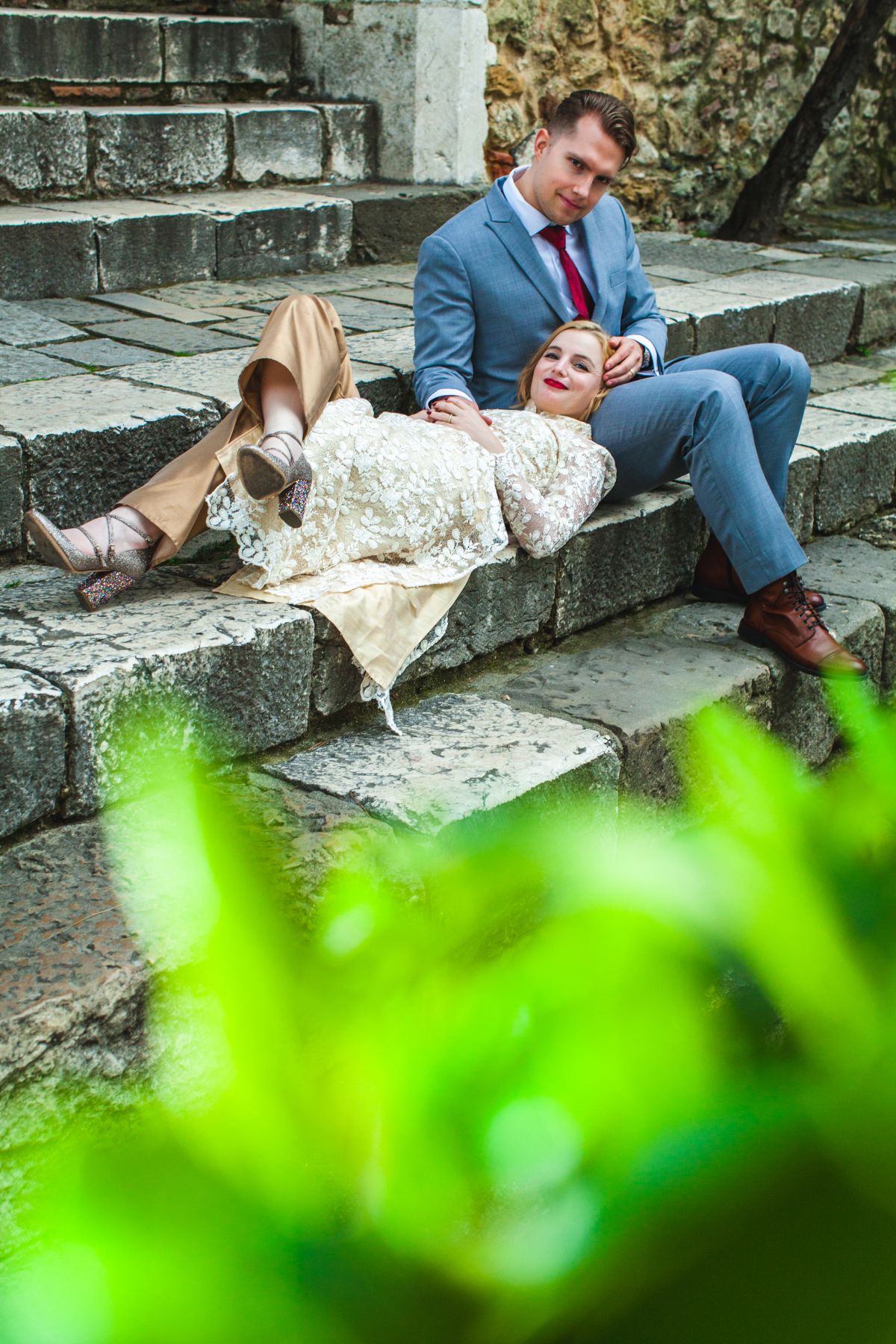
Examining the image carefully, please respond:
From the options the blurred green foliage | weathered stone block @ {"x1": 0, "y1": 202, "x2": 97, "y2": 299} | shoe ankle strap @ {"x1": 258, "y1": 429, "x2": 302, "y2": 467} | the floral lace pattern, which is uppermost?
weathered stone block @ {"x1": 0, "y1": 202, "x2": 97, "y2": 299}

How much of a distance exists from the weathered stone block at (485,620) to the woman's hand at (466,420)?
0.85 ft

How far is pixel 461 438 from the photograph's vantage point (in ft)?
10.4

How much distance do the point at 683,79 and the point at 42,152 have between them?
3.67m

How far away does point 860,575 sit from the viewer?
13.8ft

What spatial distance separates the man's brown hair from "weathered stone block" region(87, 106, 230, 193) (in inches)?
82.2

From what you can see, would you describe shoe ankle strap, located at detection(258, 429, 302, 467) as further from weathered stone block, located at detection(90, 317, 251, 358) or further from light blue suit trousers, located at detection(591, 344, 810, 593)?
weathered stone block, located at detection(90, 317, 251, 358)

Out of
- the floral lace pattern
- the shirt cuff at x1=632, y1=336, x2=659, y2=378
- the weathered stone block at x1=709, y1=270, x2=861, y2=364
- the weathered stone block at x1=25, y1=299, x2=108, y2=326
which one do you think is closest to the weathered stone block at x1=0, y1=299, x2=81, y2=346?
the weathered stone block at x1=25, y1=299, x2=108, y2=326

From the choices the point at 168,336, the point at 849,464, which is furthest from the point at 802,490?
the point at 168,336

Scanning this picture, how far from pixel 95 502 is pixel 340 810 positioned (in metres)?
1.11

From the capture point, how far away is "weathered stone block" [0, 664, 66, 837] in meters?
2.29

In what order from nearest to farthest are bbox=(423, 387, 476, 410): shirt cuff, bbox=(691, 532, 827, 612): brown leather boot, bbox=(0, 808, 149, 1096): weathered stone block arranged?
bbox=(0, 808, 149, 1096): weathered stone block
bbox=(423, 387, 476, 410): shirt cuff
bbox=(691, 532, 827, 612): brown leather boot

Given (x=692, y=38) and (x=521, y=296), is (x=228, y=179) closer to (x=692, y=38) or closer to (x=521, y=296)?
(x=521, y=296)

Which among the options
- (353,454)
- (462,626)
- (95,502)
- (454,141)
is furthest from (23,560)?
(454,141)

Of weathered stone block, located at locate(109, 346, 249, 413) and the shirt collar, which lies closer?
weathered stone block, located at locate(109, 346, 249, 413)
